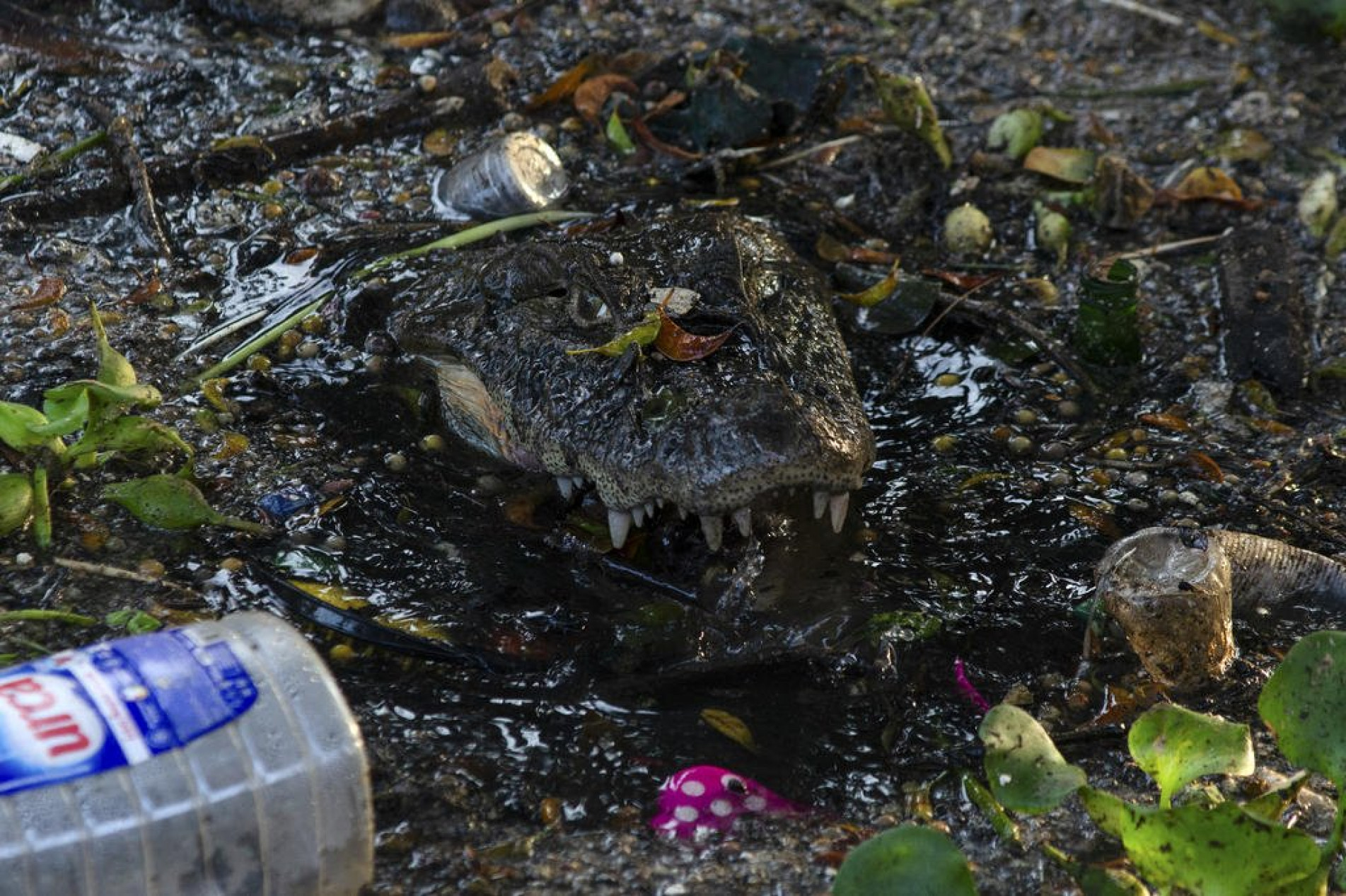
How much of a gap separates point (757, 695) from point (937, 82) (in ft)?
11.4

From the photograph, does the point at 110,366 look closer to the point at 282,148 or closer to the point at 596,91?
the point at 282,148

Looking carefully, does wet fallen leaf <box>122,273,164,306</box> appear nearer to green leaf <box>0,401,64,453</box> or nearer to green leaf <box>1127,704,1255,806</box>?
green leaf <box>0,401,64,453</box>

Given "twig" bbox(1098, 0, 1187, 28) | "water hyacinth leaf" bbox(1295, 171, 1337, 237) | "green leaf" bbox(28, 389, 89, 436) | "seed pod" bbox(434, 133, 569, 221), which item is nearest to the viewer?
"green leaf" bbox(28, 389, 89, 436)

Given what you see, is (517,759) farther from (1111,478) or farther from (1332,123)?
(1332,123)

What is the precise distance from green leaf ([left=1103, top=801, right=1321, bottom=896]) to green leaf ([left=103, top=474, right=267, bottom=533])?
6.83 feet

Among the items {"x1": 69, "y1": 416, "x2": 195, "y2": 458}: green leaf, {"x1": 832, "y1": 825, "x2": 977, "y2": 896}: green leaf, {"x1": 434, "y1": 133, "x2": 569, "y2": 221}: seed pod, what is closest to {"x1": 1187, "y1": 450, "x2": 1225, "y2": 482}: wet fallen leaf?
{"x1": 832, "y1": 825, "x2": 977, "y2": 896}: green leaf

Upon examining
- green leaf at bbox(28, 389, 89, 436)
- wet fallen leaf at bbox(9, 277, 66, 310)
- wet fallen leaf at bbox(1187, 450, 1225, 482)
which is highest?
green leaf at bbox(28, 389, 89, 436)

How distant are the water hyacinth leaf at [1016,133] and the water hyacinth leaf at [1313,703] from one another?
10.0 feet

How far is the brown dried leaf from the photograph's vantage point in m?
3.08

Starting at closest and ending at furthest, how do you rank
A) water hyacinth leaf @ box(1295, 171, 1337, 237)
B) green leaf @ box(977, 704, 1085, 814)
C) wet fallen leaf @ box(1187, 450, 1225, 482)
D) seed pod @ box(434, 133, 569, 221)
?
green leaf @ box(977, 704, 1085, 814) → wet fallen leaf @ box(1187, 450, 1225, 482) → seed pod @ box(434, 133, 569, 221) → water hyacinth leaf @ box(1295, 171, 1337, 237)

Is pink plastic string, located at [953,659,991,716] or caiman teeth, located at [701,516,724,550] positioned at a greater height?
caiman teeth, located at [701,516,724,550]

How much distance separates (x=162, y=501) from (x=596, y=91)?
2688mm

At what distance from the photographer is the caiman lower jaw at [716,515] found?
2859mm

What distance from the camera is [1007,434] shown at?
3.79 meters
